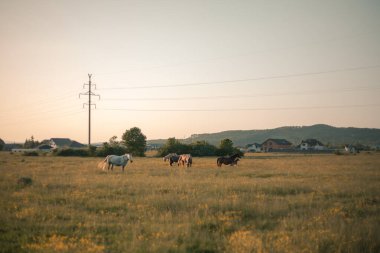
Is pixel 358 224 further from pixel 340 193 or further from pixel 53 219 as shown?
pixel 53 219

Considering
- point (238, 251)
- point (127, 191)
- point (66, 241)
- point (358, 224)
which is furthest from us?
point (127, 191)

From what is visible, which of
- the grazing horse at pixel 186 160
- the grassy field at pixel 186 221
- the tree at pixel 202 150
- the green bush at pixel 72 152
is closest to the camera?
the grassy field at pixel 186 221

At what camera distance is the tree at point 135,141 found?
253ft

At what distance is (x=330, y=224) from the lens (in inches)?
396

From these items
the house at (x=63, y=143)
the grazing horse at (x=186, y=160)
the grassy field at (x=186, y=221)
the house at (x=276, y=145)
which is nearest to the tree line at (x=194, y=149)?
the grazing horse at (x=186, y=160)

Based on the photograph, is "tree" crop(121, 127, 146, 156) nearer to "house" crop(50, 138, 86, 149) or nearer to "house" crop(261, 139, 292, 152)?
"house" crop(50, 138, 86, 149)

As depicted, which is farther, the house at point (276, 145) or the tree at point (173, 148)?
the house at point (276, 145)

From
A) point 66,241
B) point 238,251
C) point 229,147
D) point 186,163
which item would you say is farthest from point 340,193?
point 229,147

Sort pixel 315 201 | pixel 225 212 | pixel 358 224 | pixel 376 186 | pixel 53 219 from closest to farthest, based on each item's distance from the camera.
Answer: pixel 358 224 → pixel 53 219 → pixel 225 212 → pixel 315 201 → pixel 376 186

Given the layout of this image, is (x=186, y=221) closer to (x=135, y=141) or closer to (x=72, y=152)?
(x=72, y=152)

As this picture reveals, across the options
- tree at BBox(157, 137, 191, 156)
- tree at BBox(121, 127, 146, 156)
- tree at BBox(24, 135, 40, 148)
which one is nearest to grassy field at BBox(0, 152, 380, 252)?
tree at BBox(157, 137, 191, 156)

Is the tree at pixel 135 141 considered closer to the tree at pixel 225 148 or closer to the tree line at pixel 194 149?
the tree line at pixel 194 149

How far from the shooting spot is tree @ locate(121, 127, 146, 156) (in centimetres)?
7712

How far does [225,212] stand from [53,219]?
246 inches
